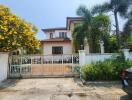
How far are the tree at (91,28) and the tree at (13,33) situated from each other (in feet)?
22.3

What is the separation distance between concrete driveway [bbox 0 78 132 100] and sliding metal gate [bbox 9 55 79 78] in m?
1.25

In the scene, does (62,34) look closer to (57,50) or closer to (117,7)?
(57,50)

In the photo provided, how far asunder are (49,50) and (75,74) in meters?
16.5

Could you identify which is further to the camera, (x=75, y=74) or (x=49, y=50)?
(x=49, y=50)

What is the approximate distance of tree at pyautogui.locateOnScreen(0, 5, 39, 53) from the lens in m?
14.2

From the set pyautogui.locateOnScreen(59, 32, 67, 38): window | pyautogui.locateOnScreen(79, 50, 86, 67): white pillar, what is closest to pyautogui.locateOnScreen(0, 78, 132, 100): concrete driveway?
pyautogui.locateOnScreen(79, 50, 86, 67): white pillar

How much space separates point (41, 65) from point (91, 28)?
26.2 ft

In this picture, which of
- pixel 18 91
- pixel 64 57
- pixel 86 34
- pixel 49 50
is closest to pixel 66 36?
pixel 49 50

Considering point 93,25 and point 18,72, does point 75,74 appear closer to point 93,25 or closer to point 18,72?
point 18,72

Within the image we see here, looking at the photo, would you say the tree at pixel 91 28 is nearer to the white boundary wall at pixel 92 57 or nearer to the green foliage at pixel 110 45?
the green foliage at pixel 110 45

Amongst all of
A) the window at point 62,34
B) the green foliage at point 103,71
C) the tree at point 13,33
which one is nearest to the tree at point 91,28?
the tree at point 13,33

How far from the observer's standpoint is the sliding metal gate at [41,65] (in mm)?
14477

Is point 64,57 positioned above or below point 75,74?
above

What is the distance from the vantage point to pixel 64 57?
14.8 meters
